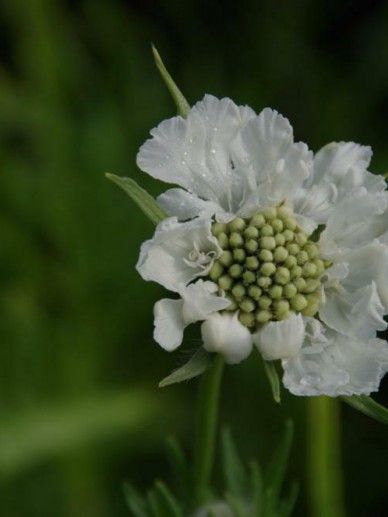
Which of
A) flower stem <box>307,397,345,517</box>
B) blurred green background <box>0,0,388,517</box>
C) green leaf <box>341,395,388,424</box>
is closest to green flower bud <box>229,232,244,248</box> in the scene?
green leaf <box>341,395,388,424</box>

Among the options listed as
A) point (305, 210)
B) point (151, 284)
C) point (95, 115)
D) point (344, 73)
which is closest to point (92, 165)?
point (95, 115)

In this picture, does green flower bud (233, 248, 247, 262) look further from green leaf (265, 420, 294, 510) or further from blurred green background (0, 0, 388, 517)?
blurred green background (0, 0, 388, 517)

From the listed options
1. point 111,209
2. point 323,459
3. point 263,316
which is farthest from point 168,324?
point 111,209

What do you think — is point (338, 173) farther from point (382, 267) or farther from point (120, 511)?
point (120, 511)

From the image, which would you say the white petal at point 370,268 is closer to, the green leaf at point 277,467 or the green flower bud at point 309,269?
the green flower bud at point 309,269

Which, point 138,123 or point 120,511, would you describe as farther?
point 138,123

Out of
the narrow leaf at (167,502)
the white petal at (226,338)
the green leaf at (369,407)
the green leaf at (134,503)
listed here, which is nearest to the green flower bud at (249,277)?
the white petal at (226,338)
